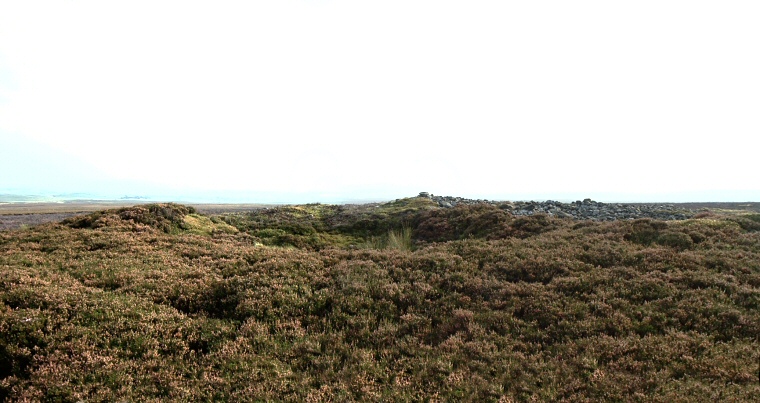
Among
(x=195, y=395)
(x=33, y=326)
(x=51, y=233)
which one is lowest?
(x=195, y=395)

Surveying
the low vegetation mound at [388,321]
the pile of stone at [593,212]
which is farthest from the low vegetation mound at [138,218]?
the pile of stone at [593,212]

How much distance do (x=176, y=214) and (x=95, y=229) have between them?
14.3 ft

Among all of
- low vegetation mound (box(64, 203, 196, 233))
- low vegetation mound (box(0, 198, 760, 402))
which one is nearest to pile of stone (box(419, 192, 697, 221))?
low vegetation mound (box(0, 198, 760, 402))

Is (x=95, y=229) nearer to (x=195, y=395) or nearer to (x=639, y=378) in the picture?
(x=195, y=395)

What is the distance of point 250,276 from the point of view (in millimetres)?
12508

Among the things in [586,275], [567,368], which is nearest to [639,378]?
[567,368]

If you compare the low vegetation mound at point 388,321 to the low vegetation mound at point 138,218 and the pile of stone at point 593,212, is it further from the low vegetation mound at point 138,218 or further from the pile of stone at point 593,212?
the pile of stone at point 593,212

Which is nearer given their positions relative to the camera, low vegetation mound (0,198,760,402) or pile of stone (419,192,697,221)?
low vegetation mound (0,198,760,402)

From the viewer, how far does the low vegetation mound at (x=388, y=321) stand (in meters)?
7.29

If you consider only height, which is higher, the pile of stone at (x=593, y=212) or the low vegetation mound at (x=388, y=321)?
the pile of stone at (x=593, y=212)

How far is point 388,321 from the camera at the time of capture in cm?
1012

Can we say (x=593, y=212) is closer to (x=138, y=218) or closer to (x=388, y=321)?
(x=388, y=321)

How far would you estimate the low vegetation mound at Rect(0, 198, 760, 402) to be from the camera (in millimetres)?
7289

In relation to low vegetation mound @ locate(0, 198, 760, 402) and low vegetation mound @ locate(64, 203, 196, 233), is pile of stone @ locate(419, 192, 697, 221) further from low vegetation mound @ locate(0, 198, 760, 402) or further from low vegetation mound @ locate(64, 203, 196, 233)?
low vegetation mound @ locate(64, 203, 196, 233)
